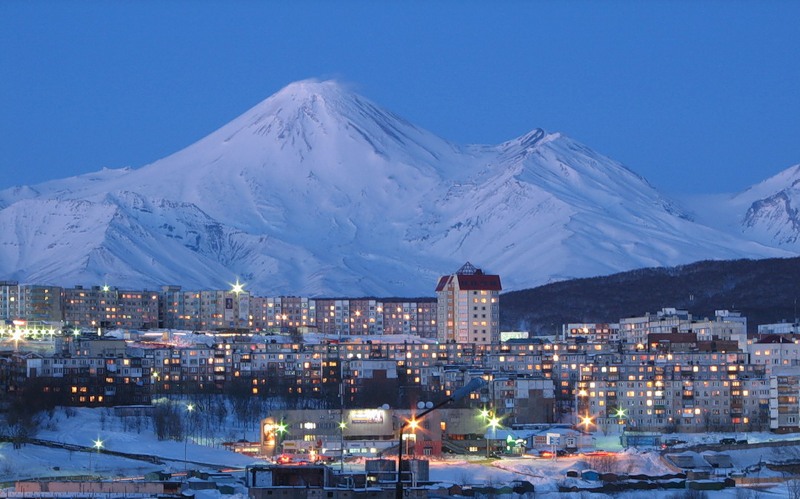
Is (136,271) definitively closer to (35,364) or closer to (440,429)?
(35,364)

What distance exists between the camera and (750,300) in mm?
164250

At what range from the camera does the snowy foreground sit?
65.2m

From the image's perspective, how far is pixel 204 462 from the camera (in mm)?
70625

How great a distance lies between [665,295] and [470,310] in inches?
2043

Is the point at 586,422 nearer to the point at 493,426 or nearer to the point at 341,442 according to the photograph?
the point at 493,426

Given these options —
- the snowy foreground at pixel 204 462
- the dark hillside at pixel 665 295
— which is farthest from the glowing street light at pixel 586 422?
the dark hillside at pixel 665 295

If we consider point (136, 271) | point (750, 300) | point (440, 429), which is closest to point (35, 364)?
point (440, 429)

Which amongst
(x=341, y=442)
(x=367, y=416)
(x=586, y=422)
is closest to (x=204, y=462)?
(x=341, y=442)

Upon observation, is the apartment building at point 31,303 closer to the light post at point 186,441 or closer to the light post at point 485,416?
the light post at point 186,441

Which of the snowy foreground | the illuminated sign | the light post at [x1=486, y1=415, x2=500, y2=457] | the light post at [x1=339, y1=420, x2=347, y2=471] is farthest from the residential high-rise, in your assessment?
the light post at [x1=339, y1=420, x2=347, y2=471]

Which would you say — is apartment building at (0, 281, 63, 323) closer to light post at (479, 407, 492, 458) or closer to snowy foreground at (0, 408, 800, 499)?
snowy foreground at (0, 408, 800, 499)

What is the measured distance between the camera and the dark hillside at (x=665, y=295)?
516ft

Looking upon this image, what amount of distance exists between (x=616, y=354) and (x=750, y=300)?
207 ft

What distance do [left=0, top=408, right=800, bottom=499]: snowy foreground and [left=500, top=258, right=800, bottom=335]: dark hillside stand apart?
7466cm
